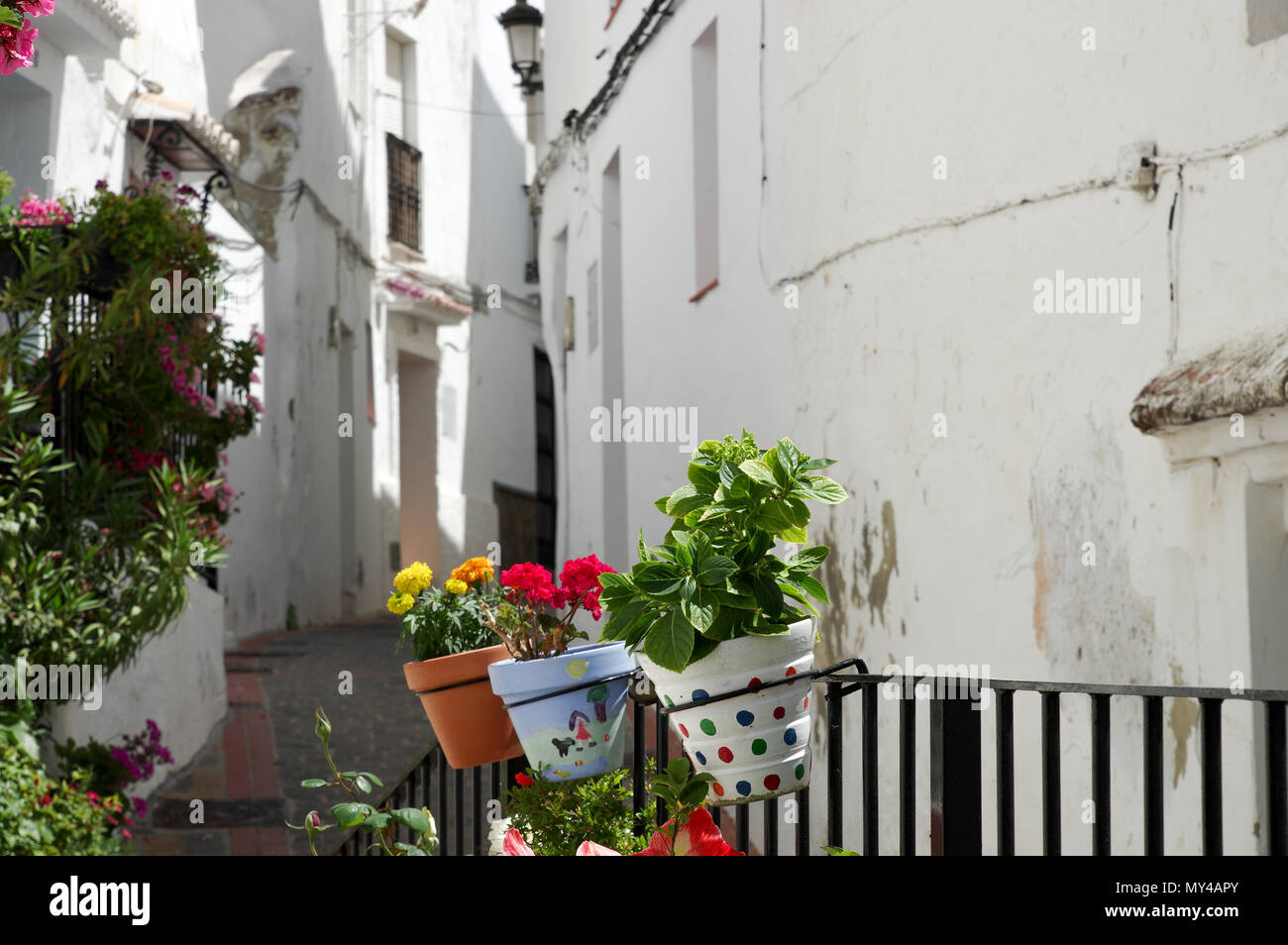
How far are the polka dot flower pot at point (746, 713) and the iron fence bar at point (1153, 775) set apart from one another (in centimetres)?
64

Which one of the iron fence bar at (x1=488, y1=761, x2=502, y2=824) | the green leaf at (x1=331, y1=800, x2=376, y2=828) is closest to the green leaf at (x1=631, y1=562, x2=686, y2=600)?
the green leaf at (x1=331, y1=800, x2=376, y2=828)

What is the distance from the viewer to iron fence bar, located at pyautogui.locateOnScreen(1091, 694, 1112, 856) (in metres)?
2.18

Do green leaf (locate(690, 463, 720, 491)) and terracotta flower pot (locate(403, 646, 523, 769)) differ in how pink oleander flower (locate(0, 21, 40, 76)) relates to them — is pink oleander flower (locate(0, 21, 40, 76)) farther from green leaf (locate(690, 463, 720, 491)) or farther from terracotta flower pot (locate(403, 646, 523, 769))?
terracotta flower pot (locate(403, 646, 523, 769))

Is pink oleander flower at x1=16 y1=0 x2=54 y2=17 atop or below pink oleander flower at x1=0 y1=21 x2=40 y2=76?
atop

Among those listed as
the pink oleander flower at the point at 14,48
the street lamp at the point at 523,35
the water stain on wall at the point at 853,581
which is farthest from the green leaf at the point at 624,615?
the street lamp at the point at 523,35

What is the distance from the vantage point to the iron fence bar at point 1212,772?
2.06 meters

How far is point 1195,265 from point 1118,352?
43cm

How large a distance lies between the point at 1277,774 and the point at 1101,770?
0.26 meters

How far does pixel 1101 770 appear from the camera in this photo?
7.23 ft

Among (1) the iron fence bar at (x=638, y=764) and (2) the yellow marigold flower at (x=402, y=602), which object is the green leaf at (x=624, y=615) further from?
(2) the yellow marigold flower at (x=402, y=602)

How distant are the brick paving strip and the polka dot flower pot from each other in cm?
234

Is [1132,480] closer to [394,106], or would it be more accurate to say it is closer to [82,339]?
[82,339]
